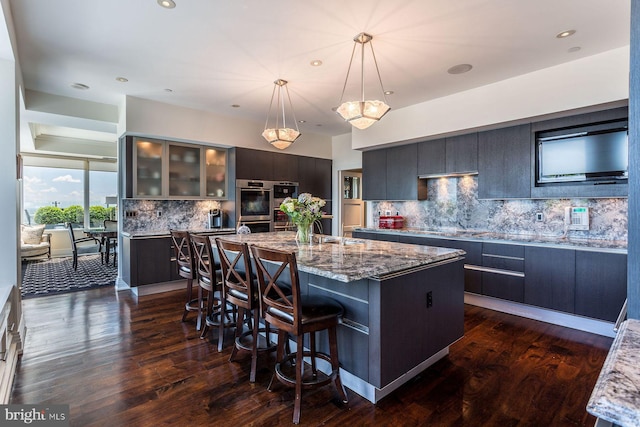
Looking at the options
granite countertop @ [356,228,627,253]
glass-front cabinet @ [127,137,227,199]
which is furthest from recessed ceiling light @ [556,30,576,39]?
glass-front cabinet @ [127,137,227,199]

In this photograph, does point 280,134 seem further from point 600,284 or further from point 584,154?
point 600,284

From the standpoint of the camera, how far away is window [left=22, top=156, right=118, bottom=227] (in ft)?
26.4

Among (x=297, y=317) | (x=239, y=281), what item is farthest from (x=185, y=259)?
(x=297, y=317)

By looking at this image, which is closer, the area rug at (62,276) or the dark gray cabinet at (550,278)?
the dark gray cabinet at (550,278)

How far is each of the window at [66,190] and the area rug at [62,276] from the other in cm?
138

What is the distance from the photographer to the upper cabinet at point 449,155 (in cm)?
439

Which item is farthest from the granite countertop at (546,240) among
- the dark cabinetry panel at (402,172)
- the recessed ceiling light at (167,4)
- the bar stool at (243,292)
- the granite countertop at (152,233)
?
the recessed ceiling light at (167,4)

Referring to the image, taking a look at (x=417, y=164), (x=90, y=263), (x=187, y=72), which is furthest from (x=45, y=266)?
(x=417, y=164)

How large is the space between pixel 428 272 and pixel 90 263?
7.75m

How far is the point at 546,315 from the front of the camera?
3.56m

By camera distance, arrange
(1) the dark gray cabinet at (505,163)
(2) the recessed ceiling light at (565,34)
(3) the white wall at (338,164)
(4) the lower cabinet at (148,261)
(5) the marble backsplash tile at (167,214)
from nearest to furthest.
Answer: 1. (2) the recessed ceiling light at (565,34)
2. (1) the dark gray cabinet at (505,163)
3. (4) the lower cabinet at (148,261)
4. (5) the marble backsplash tile at (167,214)
5. (3) the white wall at (338,164)

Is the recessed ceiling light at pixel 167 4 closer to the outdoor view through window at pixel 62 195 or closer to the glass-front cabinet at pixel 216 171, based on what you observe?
the glass-front cabinet at pixel 216 171

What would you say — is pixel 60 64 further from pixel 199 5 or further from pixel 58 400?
pixel 58 400

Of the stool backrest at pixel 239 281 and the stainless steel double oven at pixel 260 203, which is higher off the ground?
the stainless steel double oven at pixel 260 203
